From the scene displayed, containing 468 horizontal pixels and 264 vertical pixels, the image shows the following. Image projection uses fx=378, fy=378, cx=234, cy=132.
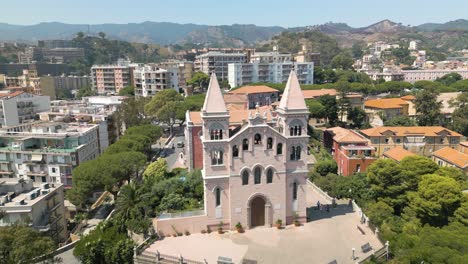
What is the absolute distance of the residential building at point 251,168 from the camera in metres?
32.2

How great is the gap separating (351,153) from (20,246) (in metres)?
41.8

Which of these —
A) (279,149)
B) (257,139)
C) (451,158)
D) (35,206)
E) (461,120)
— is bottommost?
(35,206)

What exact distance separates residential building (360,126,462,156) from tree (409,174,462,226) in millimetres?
21734

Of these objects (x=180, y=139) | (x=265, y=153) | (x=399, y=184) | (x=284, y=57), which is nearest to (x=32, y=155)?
(x=180, y=139)

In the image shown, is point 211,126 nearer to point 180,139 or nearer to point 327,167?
point 327,167

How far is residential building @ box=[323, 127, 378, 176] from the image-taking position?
173 ft

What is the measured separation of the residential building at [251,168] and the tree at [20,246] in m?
8.87

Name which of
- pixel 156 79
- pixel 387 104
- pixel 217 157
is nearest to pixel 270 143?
pixel 217 157

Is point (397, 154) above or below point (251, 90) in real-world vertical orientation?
below

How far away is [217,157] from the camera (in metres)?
32.6

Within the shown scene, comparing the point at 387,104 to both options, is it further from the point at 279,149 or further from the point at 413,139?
the point at 279,149

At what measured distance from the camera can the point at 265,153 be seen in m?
32.9

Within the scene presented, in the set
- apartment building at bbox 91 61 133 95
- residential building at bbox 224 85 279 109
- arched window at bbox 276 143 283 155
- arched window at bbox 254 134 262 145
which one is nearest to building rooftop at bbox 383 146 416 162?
arched window at bbox 276 143 283 155

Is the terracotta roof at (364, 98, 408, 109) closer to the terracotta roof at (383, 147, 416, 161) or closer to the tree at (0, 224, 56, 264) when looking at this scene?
the terracotta roof at (383, 147, 416, 161)
